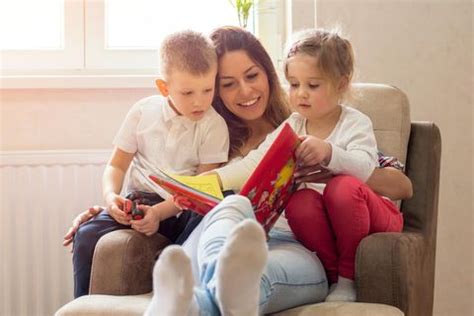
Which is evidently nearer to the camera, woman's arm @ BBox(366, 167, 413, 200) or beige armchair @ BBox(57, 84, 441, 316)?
beige armchair @ BBox(57, 84, 441, 316)

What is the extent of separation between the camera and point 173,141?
2055 millimetres

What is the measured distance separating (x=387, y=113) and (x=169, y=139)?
61 centimetres

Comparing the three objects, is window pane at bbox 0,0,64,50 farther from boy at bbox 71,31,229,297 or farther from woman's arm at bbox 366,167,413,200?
woman's arm at bbox 366,167,413,200

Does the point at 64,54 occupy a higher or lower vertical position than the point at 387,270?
higher

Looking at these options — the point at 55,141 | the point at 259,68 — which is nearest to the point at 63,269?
the point at 55,141

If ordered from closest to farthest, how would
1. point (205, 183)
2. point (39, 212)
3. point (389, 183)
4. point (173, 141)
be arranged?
point (205, 183)
point (389, 183)
point (173, 141)
point (39, 212)

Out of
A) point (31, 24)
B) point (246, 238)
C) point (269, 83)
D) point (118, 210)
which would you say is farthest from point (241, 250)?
point (31, 24)

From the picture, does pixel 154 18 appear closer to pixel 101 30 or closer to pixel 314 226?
pixel 101 30

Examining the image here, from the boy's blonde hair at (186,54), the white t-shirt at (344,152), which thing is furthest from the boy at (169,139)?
the white t-shirt at (344,152)

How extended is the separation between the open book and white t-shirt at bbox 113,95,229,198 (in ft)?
0.89

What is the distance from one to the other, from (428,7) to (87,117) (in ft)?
4.07

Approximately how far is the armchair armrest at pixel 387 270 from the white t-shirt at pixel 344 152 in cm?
19

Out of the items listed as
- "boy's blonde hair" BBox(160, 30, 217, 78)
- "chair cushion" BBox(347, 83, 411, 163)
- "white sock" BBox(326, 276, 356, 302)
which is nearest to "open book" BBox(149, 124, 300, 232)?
"white sock" BBox(326, 276, 356, 302)

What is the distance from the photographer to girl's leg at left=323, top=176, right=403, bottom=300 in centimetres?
169
